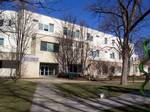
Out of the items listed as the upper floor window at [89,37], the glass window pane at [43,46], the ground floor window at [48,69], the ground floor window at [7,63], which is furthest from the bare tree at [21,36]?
the upper floor window at [89,37]

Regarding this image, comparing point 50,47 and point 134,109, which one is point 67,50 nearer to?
point 50,47

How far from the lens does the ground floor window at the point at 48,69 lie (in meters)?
60.2

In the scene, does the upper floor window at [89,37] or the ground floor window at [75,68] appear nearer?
the ground floor window at [75,68]

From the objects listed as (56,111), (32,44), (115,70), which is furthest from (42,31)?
(56,111)

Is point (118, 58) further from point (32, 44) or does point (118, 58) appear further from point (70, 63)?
point (32, 44)

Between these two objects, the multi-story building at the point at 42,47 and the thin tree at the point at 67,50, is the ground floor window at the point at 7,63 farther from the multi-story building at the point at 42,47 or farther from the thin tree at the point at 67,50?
the thin tree at the point at 67,50

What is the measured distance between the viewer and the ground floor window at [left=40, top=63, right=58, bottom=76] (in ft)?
197

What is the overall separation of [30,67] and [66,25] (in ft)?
52.3

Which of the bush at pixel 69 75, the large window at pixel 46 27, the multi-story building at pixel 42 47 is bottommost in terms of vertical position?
the bush at pixel 69 75

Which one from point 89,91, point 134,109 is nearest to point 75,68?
point 89,91

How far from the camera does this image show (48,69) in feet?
201

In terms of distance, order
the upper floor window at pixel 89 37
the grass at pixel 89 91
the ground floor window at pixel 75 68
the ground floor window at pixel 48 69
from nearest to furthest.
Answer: the grass at pixel 89 91
the ground floor window at pixel 48 69
the ground floor window at pixel 75 68
the upper floor window at pixel 89 37

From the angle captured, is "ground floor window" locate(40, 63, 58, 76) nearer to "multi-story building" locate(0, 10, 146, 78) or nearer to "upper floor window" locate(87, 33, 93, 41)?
"multi-story building" locate(0, 10, 146, 78)

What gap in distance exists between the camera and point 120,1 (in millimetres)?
34844
